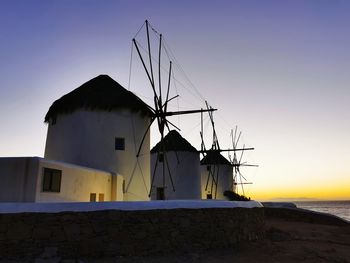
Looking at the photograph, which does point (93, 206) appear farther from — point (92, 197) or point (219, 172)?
point (219, 172)

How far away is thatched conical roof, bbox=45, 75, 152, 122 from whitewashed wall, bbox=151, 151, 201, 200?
39.6 ft

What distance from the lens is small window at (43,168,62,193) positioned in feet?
38.5

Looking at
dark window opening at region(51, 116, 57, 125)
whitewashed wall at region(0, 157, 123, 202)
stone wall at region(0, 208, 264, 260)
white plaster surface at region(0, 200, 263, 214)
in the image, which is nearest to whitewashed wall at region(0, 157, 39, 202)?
whitewashed wall at region(0, 157, 123, 202)

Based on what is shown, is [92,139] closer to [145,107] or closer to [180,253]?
[145,107]

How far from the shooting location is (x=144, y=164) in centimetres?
1903

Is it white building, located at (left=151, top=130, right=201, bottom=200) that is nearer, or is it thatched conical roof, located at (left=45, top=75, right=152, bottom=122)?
thatched conical roof, located at (left=45, top=75, right=152, bottom=122)

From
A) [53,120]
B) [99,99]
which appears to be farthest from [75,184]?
[53,120]

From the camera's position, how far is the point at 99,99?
17969 mm

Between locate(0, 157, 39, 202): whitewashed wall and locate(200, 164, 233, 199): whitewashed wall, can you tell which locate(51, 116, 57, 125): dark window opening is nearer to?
locate(0, 157, 39, 202): whitewashed wall

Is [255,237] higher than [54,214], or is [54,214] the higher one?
[54,214]

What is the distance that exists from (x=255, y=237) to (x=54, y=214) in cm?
707

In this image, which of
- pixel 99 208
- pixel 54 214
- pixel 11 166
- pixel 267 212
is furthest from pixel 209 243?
pixel 267 212

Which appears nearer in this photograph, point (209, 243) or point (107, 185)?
point (209, 243)

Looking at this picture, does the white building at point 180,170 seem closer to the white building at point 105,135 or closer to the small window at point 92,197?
the white building at point 105,135
